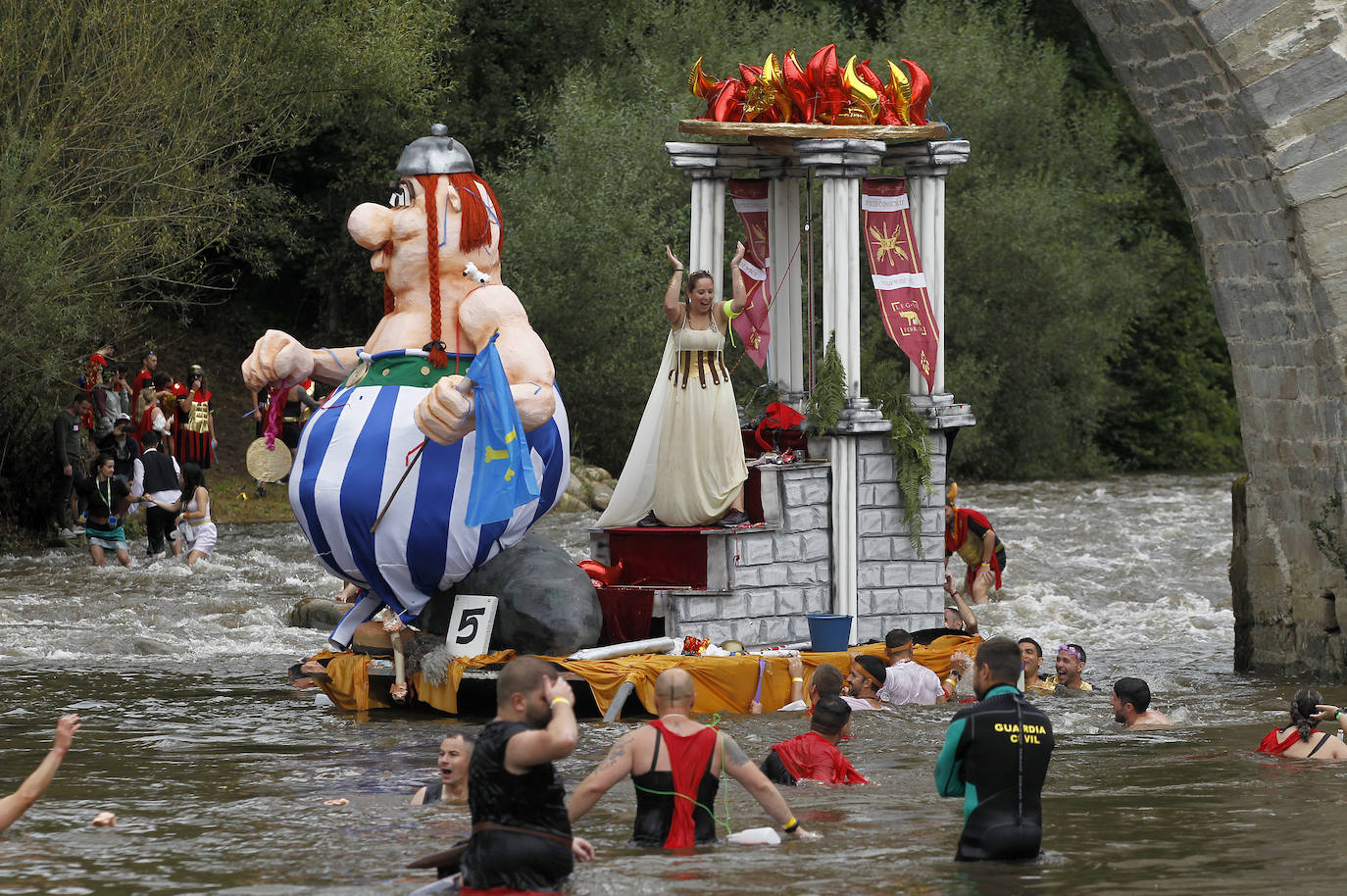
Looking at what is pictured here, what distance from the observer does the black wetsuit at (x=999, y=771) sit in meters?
7.23

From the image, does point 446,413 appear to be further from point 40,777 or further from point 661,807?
point 40,777

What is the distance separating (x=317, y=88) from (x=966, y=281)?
11367 mm

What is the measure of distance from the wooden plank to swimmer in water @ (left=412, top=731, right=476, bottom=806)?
5.67m

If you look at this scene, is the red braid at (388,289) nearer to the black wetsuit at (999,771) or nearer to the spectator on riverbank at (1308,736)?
the black wetsuit at (999,771)

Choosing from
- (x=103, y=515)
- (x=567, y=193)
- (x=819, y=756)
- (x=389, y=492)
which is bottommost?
(x=819, y=756)

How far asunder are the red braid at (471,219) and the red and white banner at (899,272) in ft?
10.1

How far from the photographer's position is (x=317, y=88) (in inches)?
1069

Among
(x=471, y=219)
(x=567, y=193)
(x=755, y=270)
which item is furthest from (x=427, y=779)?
(x=567, y=193)

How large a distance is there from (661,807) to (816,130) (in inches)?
254

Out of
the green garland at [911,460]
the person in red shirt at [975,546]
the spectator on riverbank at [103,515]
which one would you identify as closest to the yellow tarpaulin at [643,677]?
the green garland at [911,460]

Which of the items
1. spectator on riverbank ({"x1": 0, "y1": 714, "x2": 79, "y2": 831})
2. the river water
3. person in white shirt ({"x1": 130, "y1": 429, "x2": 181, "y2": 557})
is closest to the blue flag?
the river water

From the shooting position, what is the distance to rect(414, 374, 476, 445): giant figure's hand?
34.4ft

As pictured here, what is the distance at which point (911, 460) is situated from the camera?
43.6 ft

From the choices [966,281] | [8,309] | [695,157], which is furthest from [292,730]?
[966,281]
